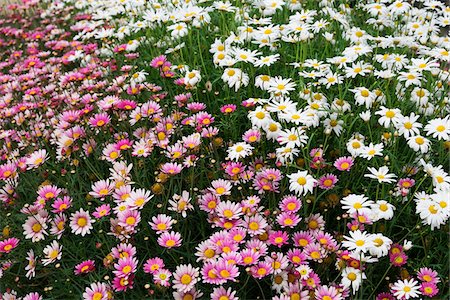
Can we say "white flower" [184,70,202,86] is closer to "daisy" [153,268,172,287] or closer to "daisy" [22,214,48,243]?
"daisy" [22,214,48,243]

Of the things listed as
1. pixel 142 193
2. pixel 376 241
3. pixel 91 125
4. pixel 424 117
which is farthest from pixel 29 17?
pixel 376 241

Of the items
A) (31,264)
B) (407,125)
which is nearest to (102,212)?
(31,264)

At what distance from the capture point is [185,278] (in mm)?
1849

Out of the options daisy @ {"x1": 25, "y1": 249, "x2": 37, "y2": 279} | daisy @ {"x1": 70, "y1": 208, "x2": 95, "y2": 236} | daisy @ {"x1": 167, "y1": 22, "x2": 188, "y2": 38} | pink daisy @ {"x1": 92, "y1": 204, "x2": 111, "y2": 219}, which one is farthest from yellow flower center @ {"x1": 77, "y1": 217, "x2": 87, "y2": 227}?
daisy @ {"x1": 167, "y1": 22, "x2": 188, "y2": 38}

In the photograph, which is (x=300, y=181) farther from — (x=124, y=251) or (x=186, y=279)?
(x=124, y=251)

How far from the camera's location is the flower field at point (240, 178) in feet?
6.16

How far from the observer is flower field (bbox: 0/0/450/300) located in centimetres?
188

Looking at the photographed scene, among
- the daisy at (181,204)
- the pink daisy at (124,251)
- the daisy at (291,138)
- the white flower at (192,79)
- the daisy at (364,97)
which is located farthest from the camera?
the white flower at (192,79)

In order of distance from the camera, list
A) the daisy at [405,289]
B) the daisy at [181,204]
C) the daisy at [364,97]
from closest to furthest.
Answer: the daisy at [405,289] < the daisy at [181,204] < the daisy at [364,97]

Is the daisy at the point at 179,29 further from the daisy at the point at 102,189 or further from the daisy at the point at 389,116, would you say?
the daisy at the point at 389,116

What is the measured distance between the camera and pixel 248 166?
231 cm

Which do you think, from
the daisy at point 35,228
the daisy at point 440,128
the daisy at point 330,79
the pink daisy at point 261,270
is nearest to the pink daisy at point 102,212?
the daisy at point 35,228

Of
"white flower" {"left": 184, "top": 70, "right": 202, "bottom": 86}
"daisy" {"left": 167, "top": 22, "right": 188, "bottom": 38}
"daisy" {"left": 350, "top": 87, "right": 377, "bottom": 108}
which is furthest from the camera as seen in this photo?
"daisy" {"left": 167, "top": 22, "right": 188, "bottom": 38}

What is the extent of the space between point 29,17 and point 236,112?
3419 millimetres
